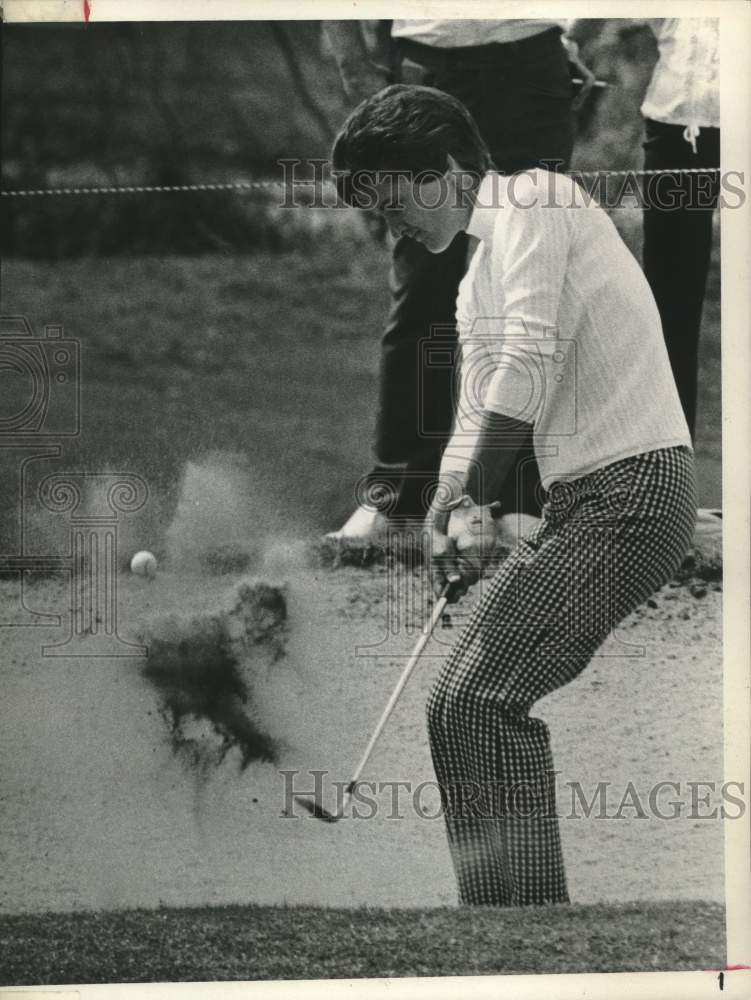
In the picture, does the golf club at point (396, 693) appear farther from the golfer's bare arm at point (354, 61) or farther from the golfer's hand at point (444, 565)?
the golfer's bare arm at point (354, 61)

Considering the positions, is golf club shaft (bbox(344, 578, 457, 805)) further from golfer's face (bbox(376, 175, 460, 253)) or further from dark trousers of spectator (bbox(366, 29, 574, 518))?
golfer's face (bbox(376, 175, 460, 253))

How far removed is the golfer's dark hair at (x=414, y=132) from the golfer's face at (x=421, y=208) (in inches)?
1.6

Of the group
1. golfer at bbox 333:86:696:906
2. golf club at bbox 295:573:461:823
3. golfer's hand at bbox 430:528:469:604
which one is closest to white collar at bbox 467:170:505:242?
golfer at bbox 333:86:696:906

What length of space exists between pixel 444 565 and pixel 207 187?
4.35 ft

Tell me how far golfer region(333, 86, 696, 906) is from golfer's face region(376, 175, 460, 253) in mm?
26

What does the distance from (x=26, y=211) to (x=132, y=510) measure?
950 millimetres

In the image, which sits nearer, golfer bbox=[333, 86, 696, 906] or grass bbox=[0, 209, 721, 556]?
golfer bbox=[333, 86, 696, 906]

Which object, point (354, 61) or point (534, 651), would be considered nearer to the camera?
point (534, 651)

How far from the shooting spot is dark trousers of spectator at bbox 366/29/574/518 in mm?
4207

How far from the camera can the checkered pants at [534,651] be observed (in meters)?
4.09

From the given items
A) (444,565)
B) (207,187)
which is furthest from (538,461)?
(207,187)

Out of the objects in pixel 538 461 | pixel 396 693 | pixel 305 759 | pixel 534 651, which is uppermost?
pixel 538 461

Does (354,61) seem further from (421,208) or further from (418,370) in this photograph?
(418,370)

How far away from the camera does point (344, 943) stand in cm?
414
